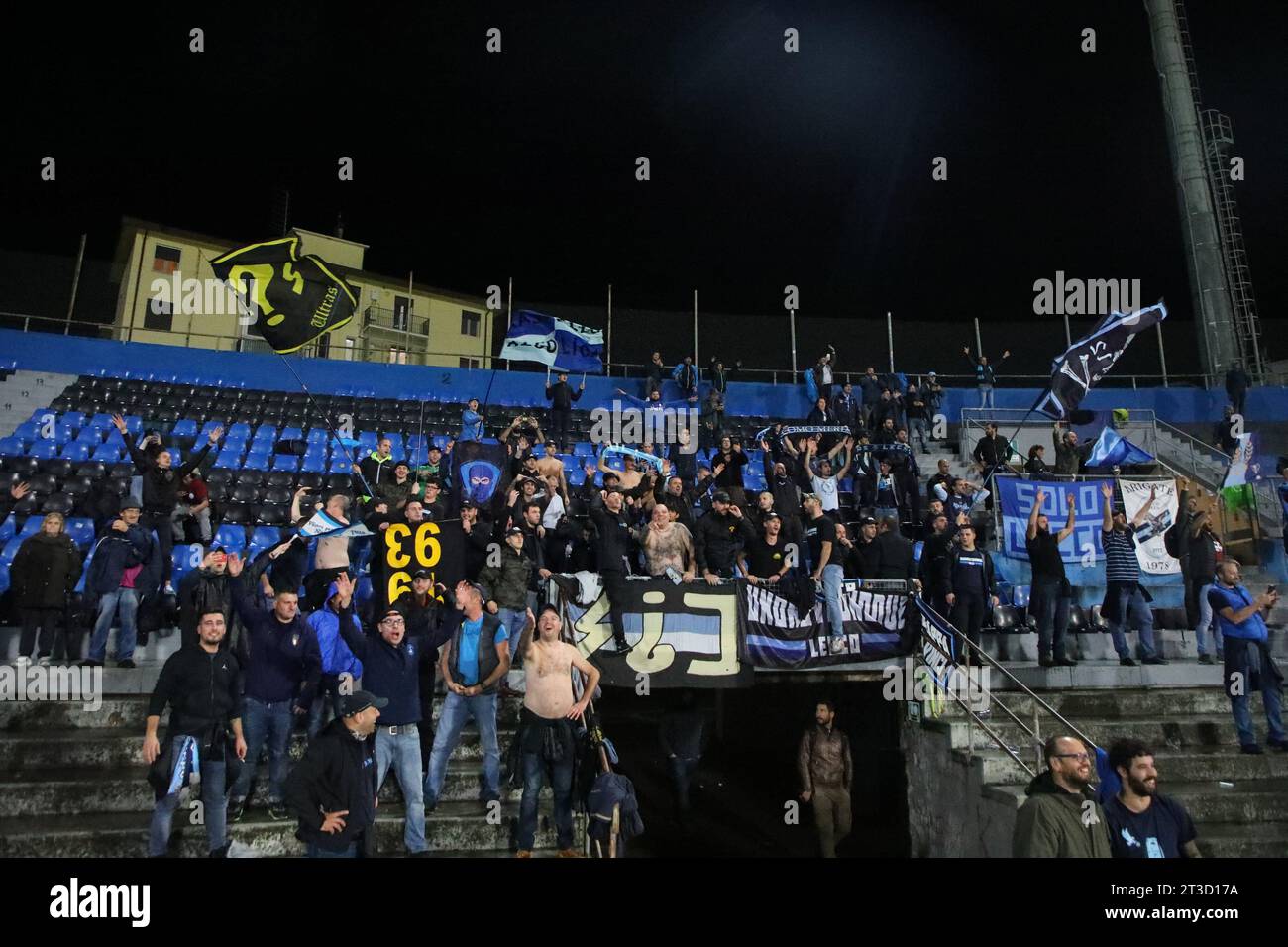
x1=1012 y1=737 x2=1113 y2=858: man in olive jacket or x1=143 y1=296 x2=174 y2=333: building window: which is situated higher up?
x1=143 y1=296 x2=174 y2=333: building window

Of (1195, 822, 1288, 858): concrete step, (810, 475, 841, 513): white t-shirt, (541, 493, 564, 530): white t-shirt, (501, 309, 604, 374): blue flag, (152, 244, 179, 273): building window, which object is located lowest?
(1195, 822, 1288, 858): concrete step

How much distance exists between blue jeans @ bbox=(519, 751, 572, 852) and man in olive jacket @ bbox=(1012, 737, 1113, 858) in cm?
333

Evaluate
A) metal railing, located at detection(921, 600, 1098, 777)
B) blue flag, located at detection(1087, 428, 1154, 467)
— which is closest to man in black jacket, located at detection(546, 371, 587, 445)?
blue flag, located at detection(1087, 428, 1154, 467)

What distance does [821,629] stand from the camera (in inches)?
335

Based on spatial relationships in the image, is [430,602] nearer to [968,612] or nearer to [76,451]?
[968,612]

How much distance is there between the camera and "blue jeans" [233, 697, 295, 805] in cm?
622

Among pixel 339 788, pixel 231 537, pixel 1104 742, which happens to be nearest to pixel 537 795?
pixel 339 788

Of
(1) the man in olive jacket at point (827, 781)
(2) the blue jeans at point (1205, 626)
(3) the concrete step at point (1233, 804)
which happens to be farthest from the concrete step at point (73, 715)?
(2) the blue jeans at point (1205, 626)

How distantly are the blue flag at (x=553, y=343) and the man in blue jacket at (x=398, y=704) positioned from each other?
50.8ft

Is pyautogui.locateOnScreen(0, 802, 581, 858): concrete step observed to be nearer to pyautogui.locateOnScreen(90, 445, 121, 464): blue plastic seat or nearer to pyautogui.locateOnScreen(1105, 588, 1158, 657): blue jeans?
pyautogui.locateOnScreen(1105, 588, 1158, 657): blue jeans

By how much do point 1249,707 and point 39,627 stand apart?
12.1 m

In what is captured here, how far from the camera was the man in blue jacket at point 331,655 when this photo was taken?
678 cm
